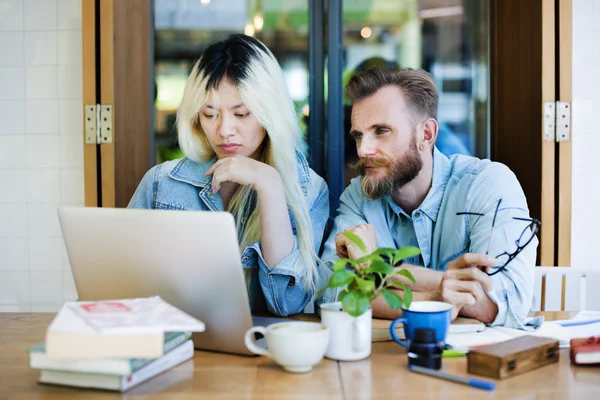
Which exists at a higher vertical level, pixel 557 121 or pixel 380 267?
pixel 557 121

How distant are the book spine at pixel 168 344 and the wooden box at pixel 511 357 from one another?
1.82 ft

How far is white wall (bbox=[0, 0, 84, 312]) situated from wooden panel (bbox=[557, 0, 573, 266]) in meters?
1.83

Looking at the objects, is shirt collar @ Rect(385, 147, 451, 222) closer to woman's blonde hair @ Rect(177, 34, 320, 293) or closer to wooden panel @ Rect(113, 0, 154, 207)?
woman's blonde hair @ Rect(177, 34, 320, 293)

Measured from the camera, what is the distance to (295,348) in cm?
122

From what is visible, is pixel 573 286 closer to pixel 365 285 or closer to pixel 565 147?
pixel 565 147

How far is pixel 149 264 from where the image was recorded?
134cm

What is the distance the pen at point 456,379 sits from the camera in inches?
45.4

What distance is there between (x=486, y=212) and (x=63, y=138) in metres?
1.70

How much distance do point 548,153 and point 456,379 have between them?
4.75 feet

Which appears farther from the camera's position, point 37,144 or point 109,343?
point 37,144

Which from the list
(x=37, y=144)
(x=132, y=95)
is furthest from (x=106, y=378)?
(x=37, y=144)

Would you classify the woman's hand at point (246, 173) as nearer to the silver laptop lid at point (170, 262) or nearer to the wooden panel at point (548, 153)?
the silver laptop lid at point (170, 262)

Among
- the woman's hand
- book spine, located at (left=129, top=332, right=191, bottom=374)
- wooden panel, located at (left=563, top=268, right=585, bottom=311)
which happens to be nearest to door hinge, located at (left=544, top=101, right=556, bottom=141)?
wooden panel, located at (left=563, top=268, right=585, bottom=311)

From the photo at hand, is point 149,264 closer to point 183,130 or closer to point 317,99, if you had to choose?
point 183,130
